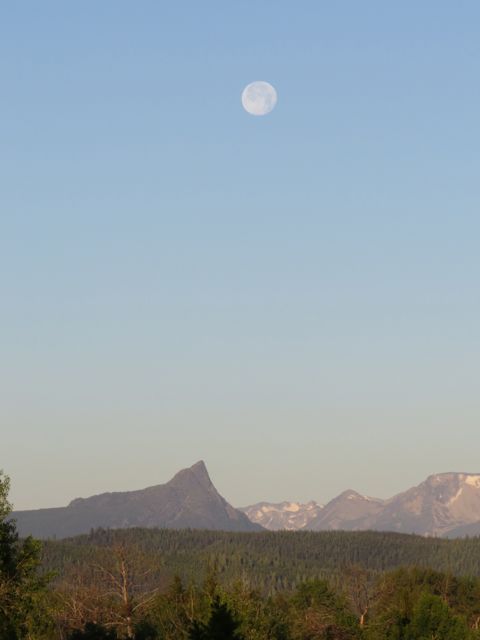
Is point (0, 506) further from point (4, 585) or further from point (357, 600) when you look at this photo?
point (357, 600)

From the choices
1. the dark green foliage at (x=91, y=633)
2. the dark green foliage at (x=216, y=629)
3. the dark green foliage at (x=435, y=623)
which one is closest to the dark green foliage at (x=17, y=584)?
the dark green foliage at (x=216, y=629)

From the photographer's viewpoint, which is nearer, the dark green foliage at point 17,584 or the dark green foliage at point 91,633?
the dark green foliage at point 17,584

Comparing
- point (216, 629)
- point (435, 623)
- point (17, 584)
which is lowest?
point (435, 623)

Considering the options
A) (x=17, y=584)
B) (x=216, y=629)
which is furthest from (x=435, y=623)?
(x=17, y=584)

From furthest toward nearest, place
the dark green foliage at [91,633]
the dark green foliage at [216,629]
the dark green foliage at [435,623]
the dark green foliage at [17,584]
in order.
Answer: the dark green foliage at [435,623] → the dark green foliage at [91,633] → the dark green foliage at [216,629] → the dark green foliage at [17,584]

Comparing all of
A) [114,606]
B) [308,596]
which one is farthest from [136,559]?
[308,596]

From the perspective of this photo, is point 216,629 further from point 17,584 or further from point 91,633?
point 91,633

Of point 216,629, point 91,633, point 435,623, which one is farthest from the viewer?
point 435,623

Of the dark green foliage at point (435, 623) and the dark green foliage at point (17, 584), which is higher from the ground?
the dark green foliage at point (17, 584)

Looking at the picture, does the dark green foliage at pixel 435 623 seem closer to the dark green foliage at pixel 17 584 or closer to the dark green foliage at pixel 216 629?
the dark green foliage at pixel 216 629

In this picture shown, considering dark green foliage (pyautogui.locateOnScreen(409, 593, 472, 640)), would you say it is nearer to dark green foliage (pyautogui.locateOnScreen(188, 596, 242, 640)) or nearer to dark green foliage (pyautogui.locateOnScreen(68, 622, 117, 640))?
dark green foliage (pyautogui.locateOnScreen(68, 622, 117, 640))

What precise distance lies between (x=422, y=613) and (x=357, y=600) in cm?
1935

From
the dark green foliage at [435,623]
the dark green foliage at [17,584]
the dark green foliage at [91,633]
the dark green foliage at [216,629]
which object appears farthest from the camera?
the dark green foliage at [435,623]

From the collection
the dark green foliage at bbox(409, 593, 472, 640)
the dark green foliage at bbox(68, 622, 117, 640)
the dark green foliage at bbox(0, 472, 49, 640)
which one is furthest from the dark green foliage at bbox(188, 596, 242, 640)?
the dark green foliage at bbox(409, 593, 472, 640)
